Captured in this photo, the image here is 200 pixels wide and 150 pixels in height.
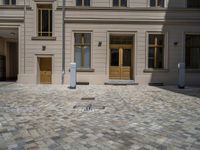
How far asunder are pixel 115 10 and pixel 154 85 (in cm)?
634

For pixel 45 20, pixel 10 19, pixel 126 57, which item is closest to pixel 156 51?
pixel 126 57

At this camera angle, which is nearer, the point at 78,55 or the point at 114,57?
the point at 78,55

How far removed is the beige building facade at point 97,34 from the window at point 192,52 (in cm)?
18

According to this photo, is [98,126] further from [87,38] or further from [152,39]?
[152,39]

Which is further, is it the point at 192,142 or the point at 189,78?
the point at 189,78

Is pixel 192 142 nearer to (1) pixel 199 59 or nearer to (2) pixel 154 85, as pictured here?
(2) pixel 154 85

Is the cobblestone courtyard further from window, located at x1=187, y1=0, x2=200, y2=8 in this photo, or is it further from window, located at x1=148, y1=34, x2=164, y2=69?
window, located at x1=187, y1=0, x2=200, y2=8

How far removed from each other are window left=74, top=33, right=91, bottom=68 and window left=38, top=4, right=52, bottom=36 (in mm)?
2150

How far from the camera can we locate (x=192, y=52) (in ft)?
56.2

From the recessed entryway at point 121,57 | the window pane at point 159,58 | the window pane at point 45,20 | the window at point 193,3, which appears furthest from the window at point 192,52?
the window pane at point 45,20

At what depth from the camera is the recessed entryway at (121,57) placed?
56.7 feet

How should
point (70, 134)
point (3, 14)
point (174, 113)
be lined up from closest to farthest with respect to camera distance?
point (70, 134) → point (174, 113) → point (3, 14)

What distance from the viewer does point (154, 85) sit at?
54.2 feet

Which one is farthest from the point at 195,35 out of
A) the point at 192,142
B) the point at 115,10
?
the point at 192,142
